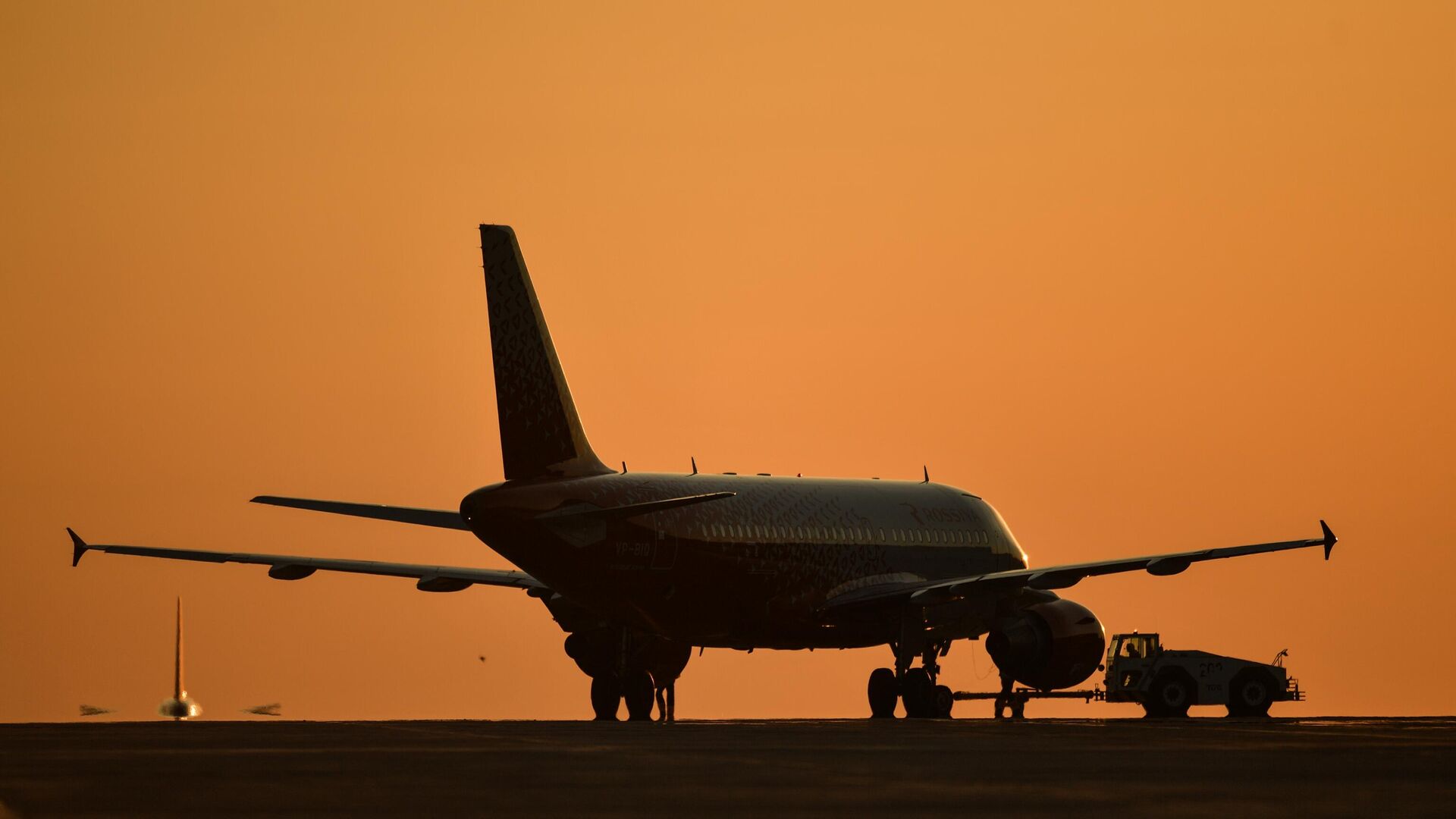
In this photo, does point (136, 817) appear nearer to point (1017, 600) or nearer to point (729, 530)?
point (729, 530)

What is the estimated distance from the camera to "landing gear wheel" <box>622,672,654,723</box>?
50250 millimetres

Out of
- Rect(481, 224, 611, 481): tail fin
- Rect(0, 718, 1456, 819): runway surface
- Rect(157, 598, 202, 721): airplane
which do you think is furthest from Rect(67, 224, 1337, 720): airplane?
Rect(157, 598, 202, 721): airplane

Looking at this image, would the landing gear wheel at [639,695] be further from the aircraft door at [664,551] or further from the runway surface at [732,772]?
the runway surface at [732,772]

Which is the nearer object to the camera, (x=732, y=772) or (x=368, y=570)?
(x=732, y=772)

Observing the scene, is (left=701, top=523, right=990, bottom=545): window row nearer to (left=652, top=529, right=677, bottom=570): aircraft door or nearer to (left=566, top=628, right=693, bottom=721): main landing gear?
(left=652, top=529, right=677, bottom=570): aircraft door

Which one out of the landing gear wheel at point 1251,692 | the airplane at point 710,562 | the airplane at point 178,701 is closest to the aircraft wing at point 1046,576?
the airplane at point 710,562

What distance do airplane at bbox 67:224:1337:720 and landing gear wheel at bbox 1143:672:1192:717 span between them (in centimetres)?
144

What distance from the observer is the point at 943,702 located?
161 ft

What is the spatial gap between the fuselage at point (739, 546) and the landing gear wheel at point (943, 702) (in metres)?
2.90

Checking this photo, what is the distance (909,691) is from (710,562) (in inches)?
200

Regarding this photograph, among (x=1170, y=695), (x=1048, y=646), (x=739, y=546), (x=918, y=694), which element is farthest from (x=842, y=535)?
(x=1170, y=695)

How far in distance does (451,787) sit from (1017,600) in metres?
31.7

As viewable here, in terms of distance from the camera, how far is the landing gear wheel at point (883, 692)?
49406mm

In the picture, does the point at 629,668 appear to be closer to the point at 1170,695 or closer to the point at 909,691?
the point at 909,691
